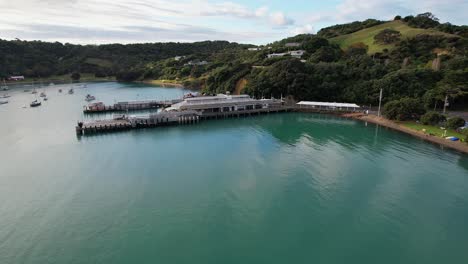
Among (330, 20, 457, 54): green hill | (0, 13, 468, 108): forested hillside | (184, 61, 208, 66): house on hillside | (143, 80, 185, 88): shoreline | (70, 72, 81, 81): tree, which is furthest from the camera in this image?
(70, 72, 81, 81): tree

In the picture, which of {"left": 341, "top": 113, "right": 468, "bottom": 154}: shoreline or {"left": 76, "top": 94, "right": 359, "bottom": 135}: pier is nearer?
{"left": 341, "top": 113, "right": 468, "bottom": 154}: shoreline

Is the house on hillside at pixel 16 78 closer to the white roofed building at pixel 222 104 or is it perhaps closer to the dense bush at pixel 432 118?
the white roofed building at pixel 222 104

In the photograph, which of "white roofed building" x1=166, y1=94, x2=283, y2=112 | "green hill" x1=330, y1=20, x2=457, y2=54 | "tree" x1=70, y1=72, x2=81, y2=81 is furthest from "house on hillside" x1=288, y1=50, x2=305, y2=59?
"tree" x1=70, y1=72, x2=81, y2=81

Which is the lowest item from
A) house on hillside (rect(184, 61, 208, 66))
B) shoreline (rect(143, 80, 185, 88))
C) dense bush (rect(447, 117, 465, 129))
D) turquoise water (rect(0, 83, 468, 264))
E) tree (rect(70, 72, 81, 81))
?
turquoise water (rect(0, 83, 468, 264))

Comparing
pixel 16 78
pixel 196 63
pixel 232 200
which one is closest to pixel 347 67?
pixel 232 200

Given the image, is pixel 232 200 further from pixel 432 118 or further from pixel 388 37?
pixel 388 37

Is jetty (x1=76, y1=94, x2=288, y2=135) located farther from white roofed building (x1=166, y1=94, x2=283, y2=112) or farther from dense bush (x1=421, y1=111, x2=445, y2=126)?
dense bush (x1=421, y1=111, x2=445, y2=126)

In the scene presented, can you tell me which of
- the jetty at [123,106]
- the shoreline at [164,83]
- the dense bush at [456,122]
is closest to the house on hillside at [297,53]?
the shoreline at [164,83]
